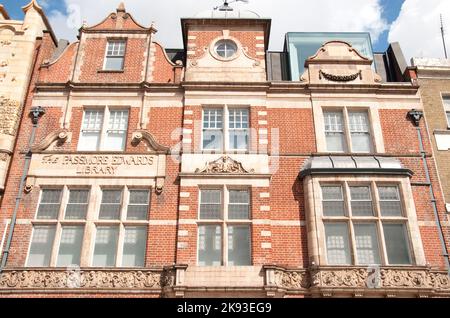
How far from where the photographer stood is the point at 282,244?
14242 millimetres

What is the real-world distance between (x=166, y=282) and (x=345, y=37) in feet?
43.9

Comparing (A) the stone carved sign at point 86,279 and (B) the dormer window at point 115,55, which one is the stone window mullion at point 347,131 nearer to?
(A) the stone carved sign at point 86,279

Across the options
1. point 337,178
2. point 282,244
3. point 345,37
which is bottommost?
point 282,244

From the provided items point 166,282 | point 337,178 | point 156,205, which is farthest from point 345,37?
point 166,282

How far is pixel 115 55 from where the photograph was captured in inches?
704

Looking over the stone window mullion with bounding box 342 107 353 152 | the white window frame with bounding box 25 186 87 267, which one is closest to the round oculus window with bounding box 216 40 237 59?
the stone window mullion with bounding box 342 107 353 152

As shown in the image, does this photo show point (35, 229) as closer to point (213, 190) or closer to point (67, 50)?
point (213, 190)

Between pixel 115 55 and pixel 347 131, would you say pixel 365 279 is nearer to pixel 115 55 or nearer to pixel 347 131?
pixel 347 131

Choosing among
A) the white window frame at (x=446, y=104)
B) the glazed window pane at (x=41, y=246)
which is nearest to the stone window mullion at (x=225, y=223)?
the glazed window pane at (x=41, y=246)

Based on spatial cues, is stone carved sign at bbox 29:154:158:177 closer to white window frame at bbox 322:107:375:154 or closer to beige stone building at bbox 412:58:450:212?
white window frame at bbox 322:107:375:154

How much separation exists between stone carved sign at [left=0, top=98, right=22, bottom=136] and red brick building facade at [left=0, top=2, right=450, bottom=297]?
488mm

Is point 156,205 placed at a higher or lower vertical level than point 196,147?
lower

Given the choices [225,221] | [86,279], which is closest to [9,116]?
[86,279]

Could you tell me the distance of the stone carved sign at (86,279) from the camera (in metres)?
13.4
